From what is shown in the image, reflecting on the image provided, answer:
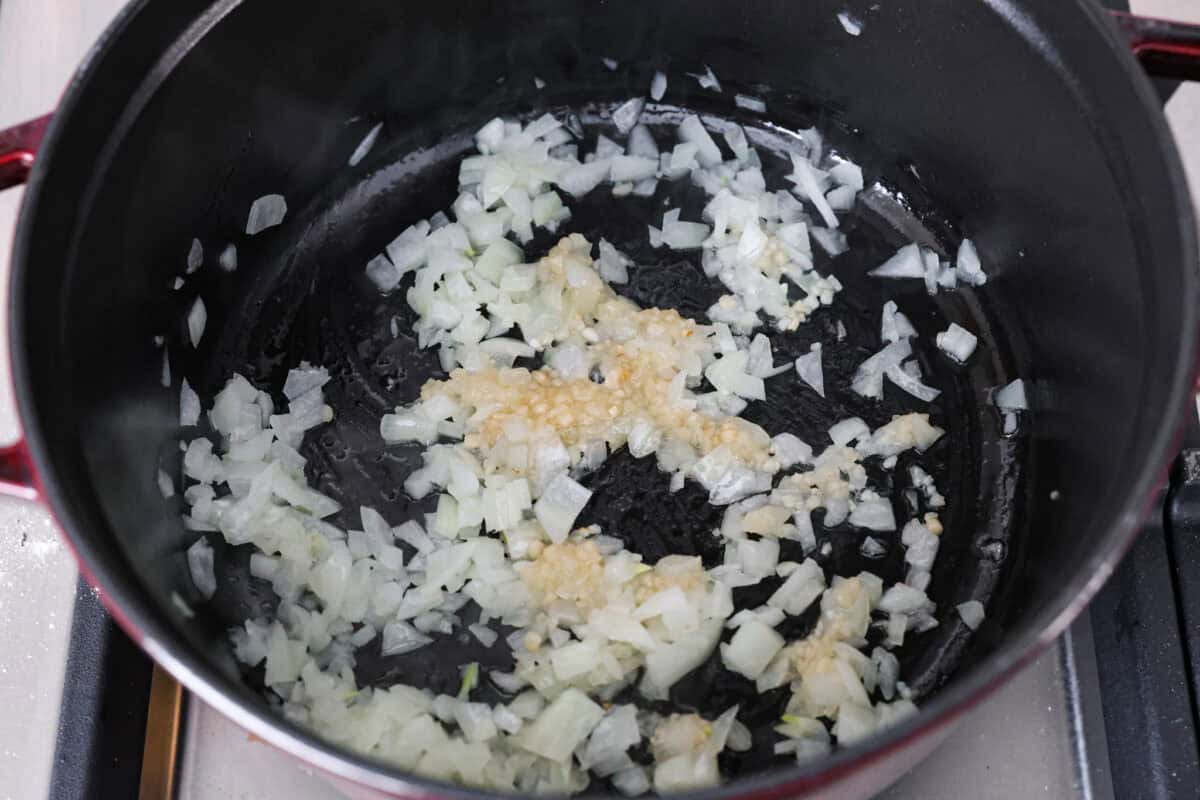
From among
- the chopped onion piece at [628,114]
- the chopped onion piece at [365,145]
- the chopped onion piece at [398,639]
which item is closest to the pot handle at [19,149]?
the chopped onion piece at [398,639]

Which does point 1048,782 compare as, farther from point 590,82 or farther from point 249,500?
point 590,82

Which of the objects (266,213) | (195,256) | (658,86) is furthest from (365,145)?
(658,86)

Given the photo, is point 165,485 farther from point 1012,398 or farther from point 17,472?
point 1012,398

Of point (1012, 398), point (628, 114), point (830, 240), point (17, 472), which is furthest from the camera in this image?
point (628, 114)

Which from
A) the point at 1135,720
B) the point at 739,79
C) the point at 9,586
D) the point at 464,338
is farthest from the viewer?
the point at 739,79

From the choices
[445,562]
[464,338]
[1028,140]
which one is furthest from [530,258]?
[1028,140]

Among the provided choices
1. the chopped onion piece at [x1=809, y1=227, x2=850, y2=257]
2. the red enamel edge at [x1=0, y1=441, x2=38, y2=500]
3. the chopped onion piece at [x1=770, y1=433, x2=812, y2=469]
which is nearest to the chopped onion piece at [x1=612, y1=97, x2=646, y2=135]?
the chopped onion piece at [x1=809, y1=227, x2=850, y2=257]
